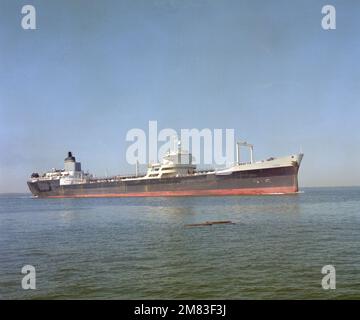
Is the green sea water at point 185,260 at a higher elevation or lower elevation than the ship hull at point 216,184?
lower

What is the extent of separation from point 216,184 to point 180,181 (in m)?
4.65

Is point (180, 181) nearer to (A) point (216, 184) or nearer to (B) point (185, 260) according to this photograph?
(A) point (216, 184)

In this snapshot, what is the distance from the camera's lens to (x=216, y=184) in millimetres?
47562

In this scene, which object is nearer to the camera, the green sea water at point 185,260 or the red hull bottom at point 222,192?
the green sea water at point 185,260

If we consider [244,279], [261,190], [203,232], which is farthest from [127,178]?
[244,279]

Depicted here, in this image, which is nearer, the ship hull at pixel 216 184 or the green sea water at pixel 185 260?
the green sea water at pixel 185 260

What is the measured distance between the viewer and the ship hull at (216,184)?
45.4 metres

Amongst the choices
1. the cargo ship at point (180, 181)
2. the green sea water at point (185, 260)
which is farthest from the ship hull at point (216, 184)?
the green sea water at point (185, 260)

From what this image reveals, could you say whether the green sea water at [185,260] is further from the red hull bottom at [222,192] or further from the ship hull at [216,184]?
the red hull bottom at [222,192]

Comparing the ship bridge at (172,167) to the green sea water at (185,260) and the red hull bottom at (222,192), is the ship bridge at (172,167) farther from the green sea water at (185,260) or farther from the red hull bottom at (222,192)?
the green sea water at (185,260)

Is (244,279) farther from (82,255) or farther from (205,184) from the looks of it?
(205,184)

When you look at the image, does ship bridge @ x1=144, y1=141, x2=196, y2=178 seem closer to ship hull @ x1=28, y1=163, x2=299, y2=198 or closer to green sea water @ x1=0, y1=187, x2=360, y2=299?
ship hull @ x1=28, y1=163, x2=299, y2=198

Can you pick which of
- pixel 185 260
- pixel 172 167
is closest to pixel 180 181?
pixel 172 167

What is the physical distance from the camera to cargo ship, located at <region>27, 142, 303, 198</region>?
45375 millimetres
